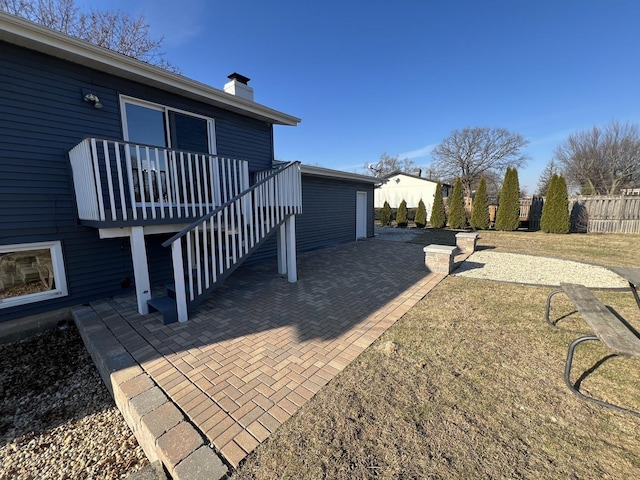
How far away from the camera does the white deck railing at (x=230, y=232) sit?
3627mm

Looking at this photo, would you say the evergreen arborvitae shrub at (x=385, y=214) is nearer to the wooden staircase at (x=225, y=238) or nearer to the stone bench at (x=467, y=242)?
the stone bench at (x=467, y=242)

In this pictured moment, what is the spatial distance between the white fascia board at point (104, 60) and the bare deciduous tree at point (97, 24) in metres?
8.69

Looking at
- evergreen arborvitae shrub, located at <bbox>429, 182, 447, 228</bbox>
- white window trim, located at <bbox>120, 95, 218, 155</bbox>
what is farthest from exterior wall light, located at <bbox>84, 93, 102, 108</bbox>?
evergreen arborvitae shrub, located at <bbox>429, 182, 447, 228</bbox>

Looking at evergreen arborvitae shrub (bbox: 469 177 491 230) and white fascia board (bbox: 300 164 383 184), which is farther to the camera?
evergreen arborvitae shrub (bbox: 469 177 491 230)

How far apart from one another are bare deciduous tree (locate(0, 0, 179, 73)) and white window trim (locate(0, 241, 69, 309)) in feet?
33.3

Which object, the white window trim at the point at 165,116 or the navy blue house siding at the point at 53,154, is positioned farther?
the white window trim at the point at 165,116

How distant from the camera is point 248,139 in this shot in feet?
21.3

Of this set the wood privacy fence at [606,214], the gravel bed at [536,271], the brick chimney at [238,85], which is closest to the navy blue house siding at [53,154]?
the brick chimney at [238,85]

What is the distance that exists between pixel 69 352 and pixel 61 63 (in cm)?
420

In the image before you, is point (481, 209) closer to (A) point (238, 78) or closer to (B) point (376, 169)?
(A) point (238, 78)

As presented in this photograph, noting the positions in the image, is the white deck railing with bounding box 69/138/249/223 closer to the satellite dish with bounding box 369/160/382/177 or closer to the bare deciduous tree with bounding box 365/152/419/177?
the satellite dish with bounding box 369/160/382/177

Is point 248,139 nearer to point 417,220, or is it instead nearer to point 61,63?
point 61,63

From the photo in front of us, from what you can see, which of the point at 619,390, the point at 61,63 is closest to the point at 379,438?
the point at 619,390

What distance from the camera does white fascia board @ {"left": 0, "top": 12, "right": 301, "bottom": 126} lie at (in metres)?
3.34
